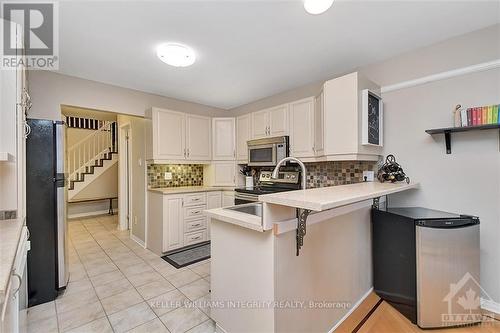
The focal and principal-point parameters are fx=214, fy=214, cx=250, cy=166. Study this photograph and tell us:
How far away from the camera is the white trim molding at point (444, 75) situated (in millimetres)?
1817

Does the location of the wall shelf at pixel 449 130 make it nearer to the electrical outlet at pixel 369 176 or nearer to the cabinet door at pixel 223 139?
the electrical outlet at pixel 369 176

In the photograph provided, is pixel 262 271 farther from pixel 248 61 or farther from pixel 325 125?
pixel 248 61

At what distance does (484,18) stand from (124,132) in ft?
16.7

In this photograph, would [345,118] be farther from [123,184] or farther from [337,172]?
[123,184]

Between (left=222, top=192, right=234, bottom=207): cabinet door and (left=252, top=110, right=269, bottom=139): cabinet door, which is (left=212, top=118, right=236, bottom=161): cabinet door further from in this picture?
(left=222, top=192, right=234, bottom=207): cabinet door

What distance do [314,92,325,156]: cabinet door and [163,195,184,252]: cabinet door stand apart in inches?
83.3

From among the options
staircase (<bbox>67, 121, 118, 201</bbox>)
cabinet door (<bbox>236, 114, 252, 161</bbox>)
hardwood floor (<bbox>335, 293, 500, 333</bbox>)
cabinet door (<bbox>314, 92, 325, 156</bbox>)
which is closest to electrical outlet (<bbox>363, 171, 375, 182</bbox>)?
cabinet door (<bbox>314, 92, 325, 156</bbox>)

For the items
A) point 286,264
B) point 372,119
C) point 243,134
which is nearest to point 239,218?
point 286,264

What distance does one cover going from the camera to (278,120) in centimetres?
321

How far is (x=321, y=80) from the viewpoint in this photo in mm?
2945

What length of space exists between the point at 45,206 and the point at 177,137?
69.8 inches

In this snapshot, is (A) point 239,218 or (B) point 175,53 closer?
(A) point 239,218

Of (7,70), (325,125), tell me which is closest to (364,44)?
A: (325,125)

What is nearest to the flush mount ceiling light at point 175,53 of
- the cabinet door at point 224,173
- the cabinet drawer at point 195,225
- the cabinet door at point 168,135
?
the cabinet door at point 168,135
